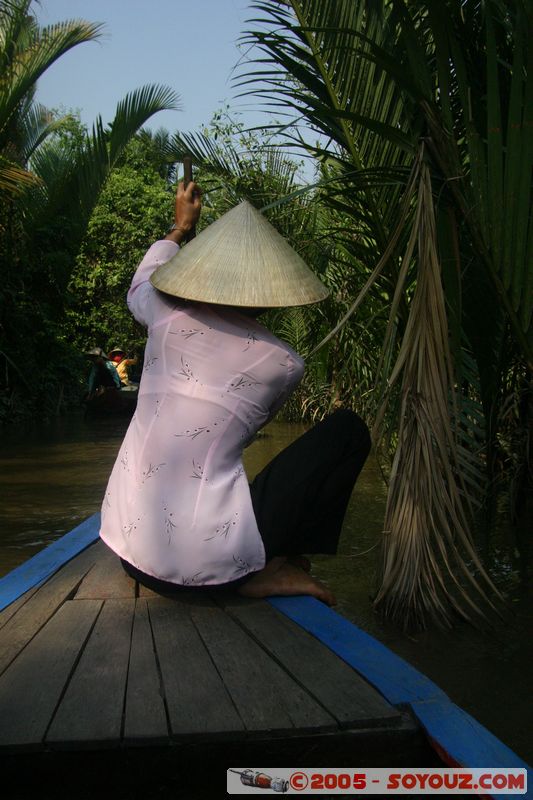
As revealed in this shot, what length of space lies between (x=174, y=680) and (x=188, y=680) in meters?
0.03

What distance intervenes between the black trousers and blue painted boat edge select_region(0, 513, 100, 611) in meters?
0.35

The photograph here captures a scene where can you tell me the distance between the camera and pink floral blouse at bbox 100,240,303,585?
2410 mm

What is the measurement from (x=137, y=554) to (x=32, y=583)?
478 millimetres

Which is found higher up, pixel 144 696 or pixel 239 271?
pixel 239 271

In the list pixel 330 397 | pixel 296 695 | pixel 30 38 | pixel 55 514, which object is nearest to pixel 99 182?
pixel 30 38

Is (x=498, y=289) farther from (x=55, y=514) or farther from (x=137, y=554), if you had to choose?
(x=55, y=514)

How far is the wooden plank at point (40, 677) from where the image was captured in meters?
1.72

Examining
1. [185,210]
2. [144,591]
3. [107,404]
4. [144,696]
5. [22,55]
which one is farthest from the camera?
[107,404]

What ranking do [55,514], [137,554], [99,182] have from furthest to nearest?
1. [99,182]
2. [55,514]
3. [137,554]

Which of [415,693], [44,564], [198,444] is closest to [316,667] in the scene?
[415,693]

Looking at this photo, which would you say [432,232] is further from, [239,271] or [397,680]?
[397,680]

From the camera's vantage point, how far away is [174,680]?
1.98 metres

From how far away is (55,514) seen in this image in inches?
225

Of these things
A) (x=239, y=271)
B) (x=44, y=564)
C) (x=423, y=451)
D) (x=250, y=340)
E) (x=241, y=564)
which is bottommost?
(x=44, y=564)
